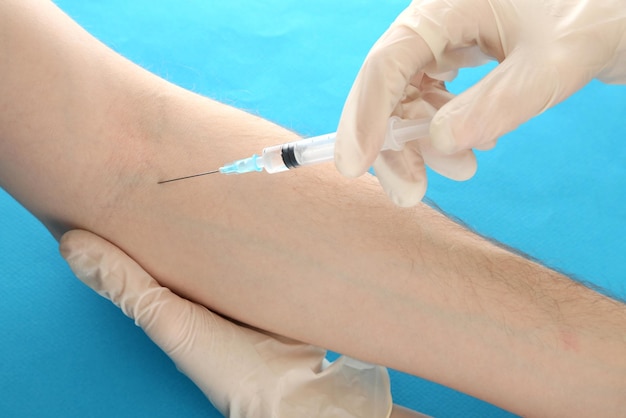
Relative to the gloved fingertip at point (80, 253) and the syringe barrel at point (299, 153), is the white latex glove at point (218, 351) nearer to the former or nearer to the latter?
the gloved fingertip at point (80, 253)

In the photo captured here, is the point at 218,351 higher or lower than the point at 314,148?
lower

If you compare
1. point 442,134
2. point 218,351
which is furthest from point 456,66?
point 218,351

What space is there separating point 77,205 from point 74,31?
0.41m

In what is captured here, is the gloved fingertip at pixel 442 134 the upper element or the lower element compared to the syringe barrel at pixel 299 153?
upper

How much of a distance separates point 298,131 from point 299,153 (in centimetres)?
92

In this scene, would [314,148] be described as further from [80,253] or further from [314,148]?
[80,253]

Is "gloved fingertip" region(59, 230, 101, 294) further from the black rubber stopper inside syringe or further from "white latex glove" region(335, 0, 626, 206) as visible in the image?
"white latex glove" region(335, 0, 626, 206)

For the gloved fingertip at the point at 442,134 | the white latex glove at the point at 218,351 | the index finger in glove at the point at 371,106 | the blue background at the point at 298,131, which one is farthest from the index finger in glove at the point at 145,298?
the gloved fingertip at the point at 442,134

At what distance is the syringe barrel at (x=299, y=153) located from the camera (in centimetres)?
120

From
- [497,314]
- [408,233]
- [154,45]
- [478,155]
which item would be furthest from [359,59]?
[497,314]

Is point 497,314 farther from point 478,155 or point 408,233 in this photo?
point 478,155

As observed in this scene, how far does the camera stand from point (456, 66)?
134 centimetres


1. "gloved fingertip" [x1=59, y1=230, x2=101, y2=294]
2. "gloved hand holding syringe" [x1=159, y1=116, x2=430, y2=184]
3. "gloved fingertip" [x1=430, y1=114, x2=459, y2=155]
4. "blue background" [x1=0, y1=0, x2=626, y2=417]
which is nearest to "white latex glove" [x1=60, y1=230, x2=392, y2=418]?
"gloved fingertip" [x1=59, y1=230, x2=101, y2=294]

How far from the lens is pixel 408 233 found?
4.59ft
